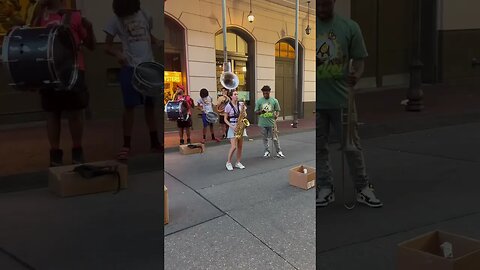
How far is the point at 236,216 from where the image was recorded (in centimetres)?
357

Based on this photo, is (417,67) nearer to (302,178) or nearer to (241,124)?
(302,178)

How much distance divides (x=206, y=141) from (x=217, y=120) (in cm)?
44

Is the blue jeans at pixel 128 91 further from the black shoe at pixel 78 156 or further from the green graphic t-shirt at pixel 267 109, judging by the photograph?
the green graphic t-shirt at pixel 267 109

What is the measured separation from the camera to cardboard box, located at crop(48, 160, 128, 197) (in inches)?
52.2

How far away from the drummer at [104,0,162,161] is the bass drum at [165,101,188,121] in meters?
3.86

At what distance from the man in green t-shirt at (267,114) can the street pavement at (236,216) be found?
837mm

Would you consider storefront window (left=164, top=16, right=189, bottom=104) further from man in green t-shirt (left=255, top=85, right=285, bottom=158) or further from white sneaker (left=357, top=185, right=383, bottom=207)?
white sneaker (left=357, top=185, right=383, bottom=207)

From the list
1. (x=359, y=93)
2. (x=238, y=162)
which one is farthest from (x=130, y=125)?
(x=238, y=162)

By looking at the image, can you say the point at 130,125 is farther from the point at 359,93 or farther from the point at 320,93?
the point at 359,93

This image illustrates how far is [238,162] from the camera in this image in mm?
5488

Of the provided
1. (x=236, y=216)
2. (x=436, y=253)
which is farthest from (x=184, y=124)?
(x=436, y=253)

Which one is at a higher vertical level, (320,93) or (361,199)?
(320,93)

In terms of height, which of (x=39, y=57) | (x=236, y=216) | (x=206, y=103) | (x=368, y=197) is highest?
(x=39, y=57)

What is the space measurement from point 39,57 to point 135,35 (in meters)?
0.35
